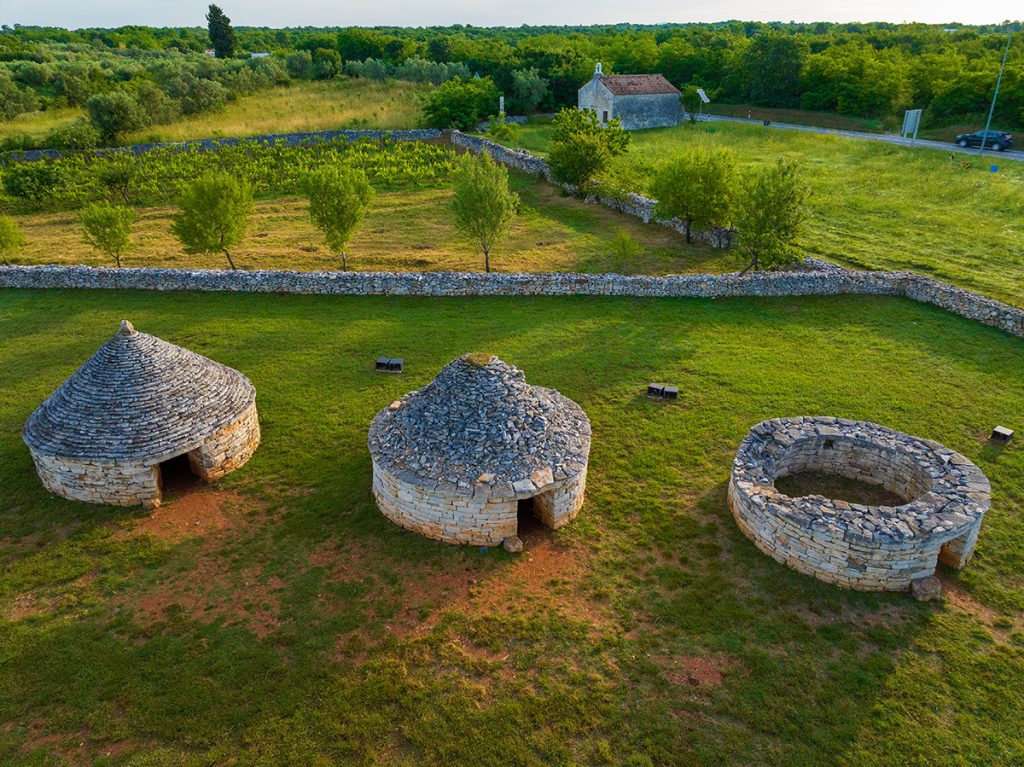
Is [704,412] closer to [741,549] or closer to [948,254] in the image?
[741,549]

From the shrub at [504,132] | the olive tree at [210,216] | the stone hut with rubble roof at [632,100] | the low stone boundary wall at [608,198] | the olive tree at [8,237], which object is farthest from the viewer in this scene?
the stone hut with rubble roof at [632,100]

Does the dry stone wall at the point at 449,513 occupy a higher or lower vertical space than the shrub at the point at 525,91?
lower

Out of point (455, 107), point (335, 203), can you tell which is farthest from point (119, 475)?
point (455, 107)

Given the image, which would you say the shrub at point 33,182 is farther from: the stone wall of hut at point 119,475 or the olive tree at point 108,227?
the stone wall of hut at point 119,475

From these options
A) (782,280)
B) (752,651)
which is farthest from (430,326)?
(752,651)

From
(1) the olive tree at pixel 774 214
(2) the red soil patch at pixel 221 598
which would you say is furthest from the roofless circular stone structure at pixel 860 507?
(1) the olive tree at pixel 774 214

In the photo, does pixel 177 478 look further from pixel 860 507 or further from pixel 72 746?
pixel 860 507
